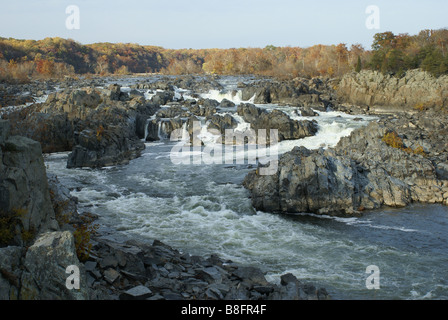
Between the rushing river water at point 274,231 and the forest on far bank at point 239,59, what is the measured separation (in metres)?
35.4

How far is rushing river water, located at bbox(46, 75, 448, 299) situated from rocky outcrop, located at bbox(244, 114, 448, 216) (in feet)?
2.30

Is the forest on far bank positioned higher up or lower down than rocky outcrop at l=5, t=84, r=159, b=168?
higher up

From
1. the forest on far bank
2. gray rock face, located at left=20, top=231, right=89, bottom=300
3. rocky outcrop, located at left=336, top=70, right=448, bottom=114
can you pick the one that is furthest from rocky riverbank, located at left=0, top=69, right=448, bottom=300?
the forest on far bank

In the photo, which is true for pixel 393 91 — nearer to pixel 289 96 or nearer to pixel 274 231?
pixel 289 96

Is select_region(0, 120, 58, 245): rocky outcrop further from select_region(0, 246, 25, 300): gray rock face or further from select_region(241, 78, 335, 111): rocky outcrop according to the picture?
select_region(241, 78, 335, 111): rocky outcrop

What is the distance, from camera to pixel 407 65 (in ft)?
161

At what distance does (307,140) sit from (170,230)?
20249mm

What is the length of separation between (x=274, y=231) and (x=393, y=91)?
121ft

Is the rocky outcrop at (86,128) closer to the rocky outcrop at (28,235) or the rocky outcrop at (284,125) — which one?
the rocky outcrop at (284,125)

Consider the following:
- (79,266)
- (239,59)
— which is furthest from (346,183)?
(239,59)

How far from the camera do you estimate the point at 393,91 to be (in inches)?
1813

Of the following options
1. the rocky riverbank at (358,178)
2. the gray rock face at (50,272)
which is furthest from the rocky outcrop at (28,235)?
the rocky riverbank at (358,178)

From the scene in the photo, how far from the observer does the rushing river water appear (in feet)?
41.3
